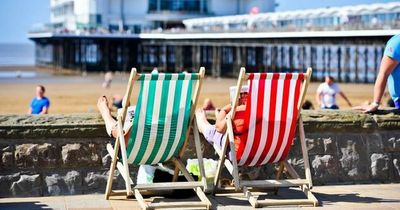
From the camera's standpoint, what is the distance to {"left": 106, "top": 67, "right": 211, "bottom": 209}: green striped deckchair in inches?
234

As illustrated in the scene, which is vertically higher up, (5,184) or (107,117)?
(107,117)

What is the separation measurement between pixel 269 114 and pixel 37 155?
64.2 inches

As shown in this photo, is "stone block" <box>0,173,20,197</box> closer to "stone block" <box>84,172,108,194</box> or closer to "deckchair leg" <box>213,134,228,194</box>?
"stone block" <box>84,172,108,194</box>

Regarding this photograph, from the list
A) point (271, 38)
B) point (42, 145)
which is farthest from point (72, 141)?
point (271, 38)

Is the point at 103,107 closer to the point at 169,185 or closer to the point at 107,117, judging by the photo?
the point at 107,117

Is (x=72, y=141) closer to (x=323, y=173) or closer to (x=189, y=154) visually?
(x=189, y=154)

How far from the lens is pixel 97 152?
22.0ft

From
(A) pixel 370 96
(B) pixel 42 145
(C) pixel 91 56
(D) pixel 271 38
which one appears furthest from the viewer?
(C) pixel 91 56

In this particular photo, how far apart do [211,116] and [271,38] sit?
4455 centimetres

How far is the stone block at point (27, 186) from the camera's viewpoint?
6.51 m

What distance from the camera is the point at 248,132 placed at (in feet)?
20.2

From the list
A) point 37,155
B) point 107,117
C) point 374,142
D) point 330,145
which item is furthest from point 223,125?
point 374,142

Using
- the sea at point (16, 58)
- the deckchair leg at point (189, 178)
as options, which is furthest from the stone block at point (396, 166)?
the sea at point (16, 58)

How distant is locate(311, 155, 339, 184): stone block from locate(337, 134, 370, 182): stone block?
1.8 inches
